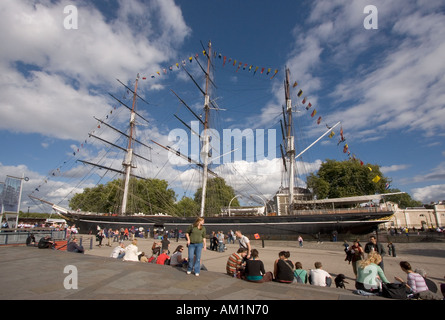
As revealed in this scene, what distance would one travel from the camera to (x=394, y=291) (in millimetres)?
3926

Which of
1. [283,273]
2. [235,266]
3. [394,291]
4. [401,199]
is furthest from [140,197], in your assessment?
[401,199]

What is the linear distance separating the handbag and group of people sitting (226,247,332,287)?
4.99 feet

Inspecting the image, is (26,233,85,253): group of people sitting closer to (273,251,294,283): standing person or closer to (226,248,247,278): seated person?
(226,248,247,278): seated person

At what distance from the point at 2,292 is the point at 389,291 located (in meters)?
6.29

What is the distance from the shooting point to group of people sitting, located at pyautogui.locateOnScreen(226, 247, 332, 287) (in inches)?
185

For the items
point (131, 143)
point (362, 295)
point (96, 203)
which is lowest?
point (362, 295)

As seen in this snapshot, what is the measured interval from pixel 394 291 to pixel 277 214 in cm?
2697

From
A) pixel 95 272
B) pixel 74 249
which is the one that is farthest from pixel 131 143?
pixel 95 272

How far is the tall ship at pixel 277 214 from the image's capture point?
76.0 ft

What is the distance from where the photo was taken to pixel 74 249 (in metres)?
9.62

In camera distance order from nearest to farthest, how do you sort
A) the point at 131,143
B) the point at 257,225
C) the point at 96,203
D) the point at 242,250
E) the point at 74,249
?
the point at 242,250 < the point at 74,249 < the point at 257,225 < the point at 131,143 < the point at 96,203
